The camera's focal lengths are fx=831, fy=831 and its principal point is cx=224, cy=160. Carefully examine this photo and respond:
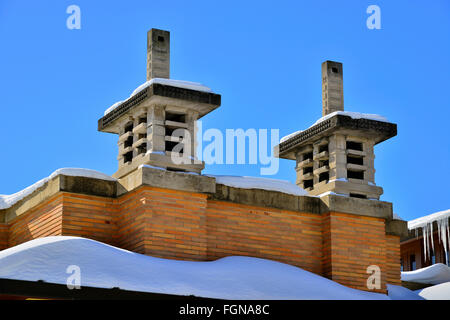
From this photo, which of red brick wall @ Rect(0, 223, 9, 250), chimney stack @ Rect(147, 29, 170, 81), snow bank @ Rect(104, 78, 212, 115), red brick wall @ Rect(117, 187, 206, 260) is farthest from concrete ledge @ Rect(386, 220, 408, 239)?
red brick wall @ Rect(0, 223, 9, 250)

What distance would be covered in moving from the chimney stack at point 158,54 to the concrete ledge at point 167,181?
244cm

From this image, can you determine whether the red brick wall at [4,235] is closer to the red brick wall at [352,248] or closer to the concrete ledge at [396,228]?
the red brick wall at [352,248]

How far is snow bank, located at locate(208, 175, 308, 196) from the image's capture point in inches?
731

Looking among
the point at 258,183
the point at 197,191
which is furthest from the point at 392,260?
the point at 197,191

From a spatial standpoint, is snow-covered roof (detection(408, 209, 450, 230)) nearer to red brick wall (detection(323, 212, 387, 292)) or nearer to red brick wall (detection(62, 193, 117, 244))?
red brick wall (detection(323, 212, 387, 292))

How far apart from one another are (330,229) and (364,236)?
3.06 feet

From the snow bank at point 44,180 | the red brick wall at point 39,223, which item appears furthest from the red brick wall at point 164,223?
the red brick wall at point 39,223

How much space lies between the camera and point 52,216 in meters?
17.7

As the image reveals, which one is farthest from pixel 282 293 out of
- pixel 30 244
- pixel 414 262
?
pixel 414 262

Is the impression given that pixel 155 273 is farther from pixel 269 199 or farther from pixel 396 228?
pixel 396 228

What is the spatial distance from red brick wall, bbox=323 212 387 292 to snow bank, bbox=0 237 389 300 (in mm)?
1438

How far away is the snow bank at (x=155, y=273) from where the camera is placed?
14.5 m

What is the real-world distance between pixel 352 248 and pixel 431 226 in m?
8.22
